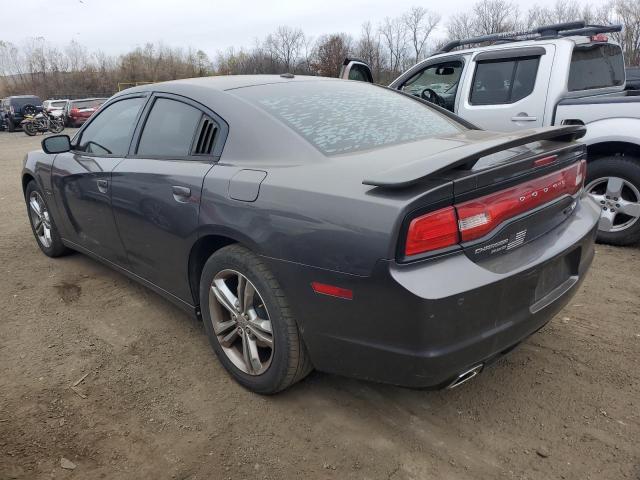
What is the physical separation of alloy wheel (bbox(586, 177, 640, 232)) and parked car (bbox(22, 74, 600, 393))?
6.76 feet

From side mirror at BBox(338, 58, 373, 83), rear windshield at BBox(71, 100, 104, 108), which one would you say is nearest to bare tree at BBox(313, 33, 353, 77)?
rear windshield at BBox(71, 100, 104, 108)

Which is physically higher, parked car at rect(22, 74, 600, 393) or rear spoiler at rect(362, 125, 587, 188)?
rear spoiler at rect(362, 125, 587, 188)

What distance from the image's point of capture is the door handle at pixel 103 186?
11.0 ft

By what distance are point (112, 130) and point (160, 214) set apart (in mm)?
1175

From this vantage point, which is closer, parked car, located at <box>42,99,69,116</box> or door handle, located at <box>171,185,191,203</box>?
door handle, located at <box>171,185,191,203</box>

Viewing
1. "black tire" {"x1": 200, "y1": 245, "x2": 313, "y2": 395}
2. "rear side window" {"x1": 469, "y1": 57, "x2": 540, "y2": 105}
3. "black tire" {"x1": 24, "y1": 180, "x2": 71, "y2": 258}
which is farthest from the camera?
"rear side window" {"x1": 469, "y1": 57, "x2": 540, "y2": 105}

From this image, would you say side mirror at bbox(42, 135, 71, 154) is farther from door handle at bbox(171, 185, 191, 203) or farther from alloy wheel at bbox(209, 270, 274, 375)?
alloy wheel at bbox(209, 270, 274, 375)

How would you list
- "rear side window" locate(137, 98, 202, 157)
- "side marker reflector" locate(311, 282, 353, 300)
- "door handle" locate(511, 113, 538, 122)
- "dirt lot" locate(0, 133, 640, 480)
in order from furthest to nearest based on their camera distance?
"door handle" locate(511, 113, 538, 122), "rear side window" locate(137, 98, 202, 157), "dirt lot" locate(0, 133, 640, 480), "side marker reflector" locate(311, 282, 353, 300)

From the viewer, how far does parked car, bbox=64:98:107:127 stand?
78.0 ft

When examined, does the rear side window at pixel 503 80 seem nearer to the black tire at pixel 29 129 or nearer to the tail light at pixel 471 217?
the tail light at pixel 471 217

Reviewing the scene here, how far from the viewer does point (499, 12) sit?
47719 mm

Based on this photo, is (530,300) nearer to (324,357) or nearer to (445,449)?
(445,449)

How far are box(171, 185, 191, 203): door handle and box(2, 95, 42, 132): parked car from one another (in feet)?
92.9

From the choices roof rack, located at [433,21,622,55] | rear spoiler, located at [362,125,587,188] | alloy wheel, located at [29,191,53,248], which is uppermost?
roof rack, located at [433,21,622,55]
